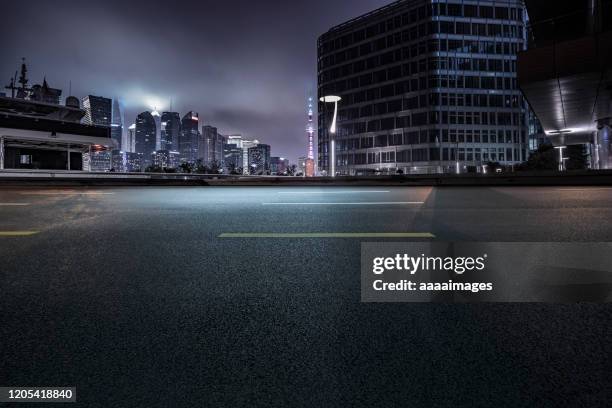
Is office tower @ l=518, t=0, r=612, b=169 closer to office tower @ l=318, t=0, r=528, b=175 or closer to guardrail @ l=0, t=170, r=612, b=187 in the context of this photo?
guardrail @ l=0, t=170, r=612, b=187

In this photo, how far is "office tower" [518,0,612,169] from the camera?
19.3 meters

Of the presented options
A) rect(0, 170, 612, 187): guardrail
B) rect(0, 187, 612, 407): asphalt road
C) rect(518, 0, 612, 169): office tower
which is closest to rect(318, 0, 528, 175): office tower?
rect(518, 0, 612, 169): office tower

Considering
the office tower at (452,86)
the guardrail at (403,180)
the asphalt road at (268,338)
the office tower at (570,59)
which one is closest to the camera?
the asphalt road at (268,338)

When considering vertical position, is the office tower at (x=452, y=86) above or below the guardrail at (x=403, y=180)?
above

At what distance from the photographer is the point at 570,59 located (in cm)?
1986

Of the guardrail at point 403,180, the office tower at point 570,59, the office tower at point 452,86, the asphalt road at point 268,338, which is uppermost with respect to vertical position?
the office tower at point 452,86

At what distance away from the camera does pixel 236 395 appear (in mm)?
1484

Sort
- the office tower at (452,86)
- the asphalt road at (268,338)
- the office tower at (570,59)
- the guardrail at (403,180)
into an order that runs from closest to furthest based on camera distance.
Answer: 1. the asphalt road at (268,338)
2. the guardrail at (403,180)
3. the office tower at (570,59)
4. the office tower at (452,86)

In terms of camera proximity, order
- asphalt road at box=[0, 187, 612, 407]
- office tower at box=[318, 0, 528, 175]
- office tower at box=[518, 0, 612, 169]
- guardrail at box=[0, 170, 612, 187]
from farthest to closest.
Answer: office tower at box=[318, 0, 528, 175]
office tower at box=[518, 0, 612, 169]
guardrail at box=[0, 170, 612, 187]
asphalt road at box=[0, 187, 612, 407]

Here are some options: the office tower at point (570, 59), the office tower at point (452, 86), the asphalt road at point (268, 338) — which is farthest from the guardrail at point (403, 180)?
the office tower at point (452, 86)

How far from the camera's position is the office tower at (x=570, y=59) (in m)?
19.3

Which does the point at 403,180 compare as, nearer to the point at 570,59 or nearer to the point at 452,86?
the point at 570,59

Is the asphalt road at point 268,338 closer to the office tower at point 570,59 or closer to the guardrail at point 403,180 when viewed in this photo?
the guardrail at point 403,180

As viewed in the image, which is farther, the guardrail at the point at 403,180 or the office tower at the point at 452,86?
the office tower at the point at 452,86
